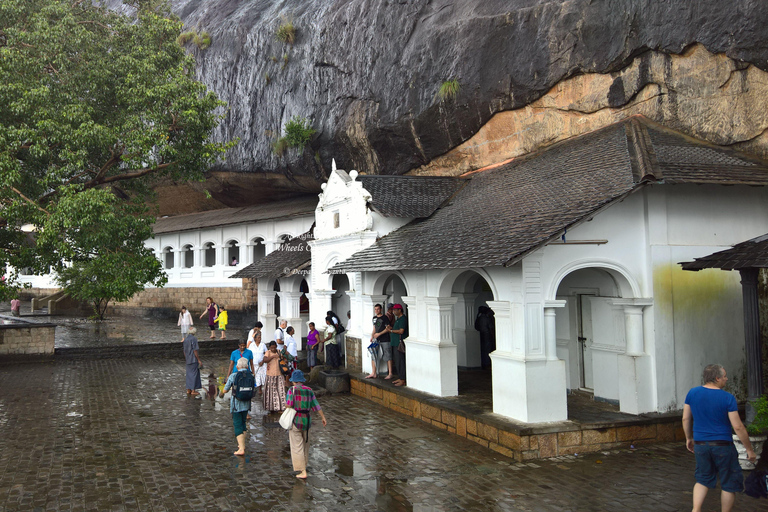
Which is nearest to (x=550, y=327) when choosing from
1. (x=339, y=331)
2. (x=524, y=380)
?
(x=524, y=380)

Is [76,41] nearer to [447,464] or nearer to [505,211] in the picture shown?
[505,211]

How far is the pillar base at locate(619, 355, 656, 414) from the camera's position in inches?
378

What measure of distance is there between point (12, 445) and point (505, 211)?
918 centimetres

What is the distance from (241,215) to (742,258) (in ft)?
88.5

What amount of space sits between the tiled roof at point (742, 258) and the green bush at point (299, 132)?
57.1 feet

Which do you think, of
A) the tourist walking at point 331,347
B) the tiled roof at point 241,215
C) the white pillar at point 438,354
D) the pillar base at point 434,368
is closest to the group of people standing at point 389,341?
the pillar base at point 434,368

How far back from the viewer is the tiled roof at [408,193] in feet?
47.4

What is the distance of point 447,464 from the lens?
27.9 ft

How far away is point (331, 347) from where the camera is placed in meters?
15.3

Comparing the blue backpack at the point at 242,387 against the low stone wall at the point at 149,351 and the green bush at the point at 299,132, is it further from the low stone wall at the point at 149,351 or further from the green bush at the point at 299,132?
the green bush at the point at 299,132

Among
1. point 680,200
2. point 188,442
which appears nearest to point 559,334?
point 680,200

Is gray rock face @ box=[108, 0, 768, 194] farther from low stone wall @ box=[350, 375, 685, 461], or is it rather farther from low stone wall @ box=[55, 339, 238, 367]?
low stone wall @ box=[55, 339, 238, 367]

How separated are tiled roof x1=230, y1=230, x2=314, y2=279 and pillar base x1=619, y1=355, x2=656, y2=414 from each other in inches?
418

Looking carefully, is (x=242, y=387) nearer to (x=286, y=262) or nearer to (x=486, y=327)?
(x=486, y=327)
